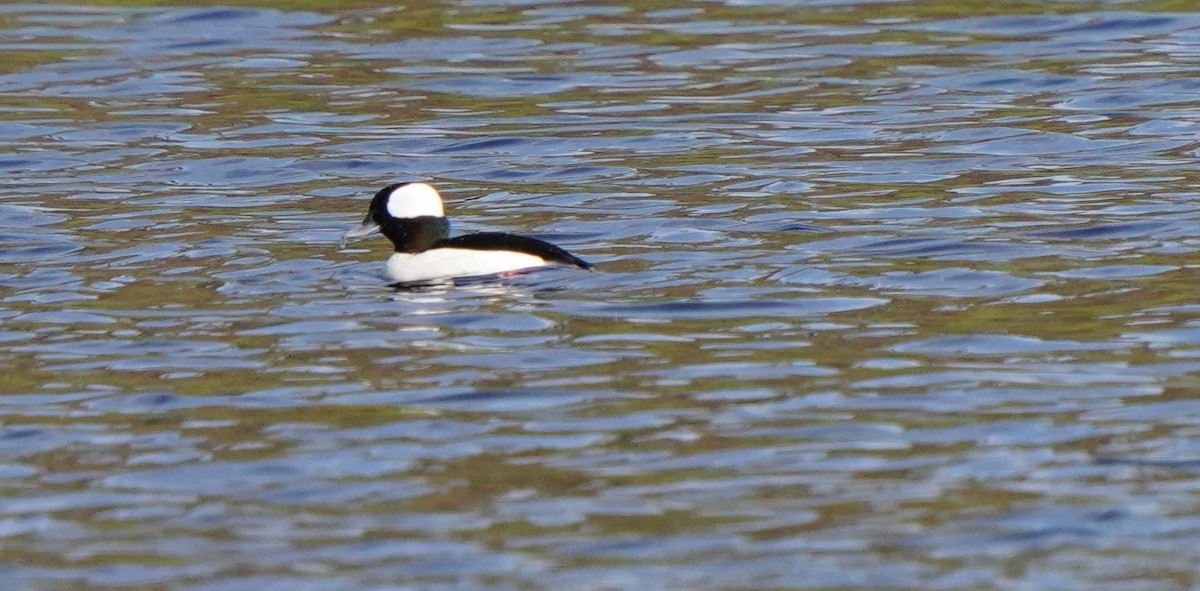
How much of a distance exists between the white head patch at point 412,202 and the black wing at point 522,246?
1.59ft

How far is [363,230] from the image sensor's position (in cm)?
1269

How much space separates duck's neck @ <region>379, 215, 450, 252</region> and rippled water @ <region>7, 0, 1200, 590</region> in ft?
0.82

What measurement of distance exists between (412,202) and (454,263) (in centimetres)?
64

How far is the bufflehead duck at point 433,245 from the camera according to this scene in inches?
459

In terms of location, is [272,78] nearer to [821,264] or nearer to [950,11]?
[950,11]

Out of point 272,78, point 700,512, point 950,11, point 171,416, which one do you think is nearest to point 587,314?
point 171,416

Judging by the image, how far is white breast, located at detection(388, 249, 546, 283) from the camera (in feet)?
38.3

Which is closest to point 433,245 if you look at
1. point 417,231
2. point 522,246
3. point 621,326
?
point 417,231

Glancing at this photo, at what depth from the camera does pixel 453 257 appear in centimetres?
1202

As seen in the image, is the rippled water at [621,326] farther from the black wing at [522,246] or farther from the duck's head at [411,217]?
the duck's head at [411,217]

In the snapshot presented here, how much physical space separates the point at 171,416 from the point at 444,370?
129 cm

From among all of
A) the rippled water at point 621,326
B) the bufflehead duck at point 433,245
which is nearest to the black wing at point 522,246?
the bufflehead duck at point 433,245

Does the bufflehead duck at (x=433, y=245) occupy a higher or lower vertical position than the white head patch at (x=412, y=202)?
lower

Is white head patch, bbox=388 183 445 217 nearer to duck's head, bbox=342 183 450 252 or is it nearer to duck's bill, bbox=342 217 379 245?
duck's head, bbox=342 183 450 252
